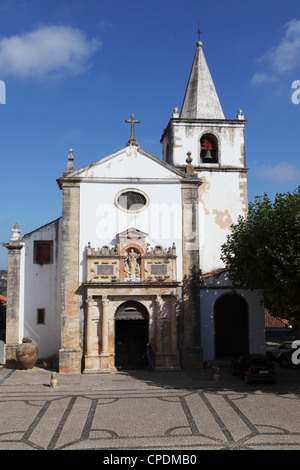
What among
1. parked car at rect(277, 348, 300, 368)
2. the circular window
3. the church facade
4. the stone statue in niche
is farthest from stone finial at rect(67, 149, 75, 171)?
parked car at rect(277, 348, 300, 368)

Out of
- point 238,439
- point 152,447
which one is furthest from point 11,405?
point 238,439

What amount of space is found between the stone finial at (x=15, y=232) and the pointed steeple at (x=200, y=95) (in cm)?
1236

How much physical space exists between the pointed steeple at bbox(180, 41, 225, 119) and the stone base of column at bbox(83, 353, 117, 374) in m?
15.6

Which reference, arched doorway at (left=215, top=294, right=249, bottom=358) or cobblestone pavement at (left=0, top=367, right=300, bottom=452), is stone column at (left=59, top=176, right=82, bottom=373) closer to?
cobblestone pavement at (left=0, top=367, right=300, bottom=452)

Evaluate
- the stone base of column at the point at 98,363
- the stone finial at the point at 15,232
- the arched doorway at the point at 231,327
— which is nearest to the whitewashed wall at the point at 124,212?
the arched doorway at the point at 231,327

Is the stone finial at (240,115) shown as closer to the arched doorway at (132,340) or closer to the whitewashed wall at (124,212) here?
the whitewashed wall at (124,212)

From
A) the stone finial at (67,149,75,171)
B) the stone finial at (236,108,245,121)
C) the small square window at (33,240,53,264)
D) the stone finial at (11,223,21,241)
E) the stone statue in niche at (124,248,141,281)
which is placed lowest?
the stone statue in niche at (124,248,141,281)

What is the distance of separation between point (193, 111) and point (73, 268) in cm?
1299

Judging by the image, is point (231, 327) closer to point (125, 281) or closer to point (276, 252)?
point (125, 281)

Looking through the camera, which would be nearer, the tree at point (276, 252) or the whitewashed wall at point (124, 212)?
the tree at point (276, 252)

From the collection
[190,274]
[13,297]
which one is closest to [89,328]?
[13,297]

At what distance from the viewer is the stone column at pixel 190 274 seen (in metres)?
23.9

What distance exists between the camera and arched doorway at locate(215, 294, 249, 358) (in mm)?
25078

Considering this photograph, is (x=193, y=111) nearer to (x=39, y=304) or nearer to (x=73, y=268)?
(x=73, y=268)
